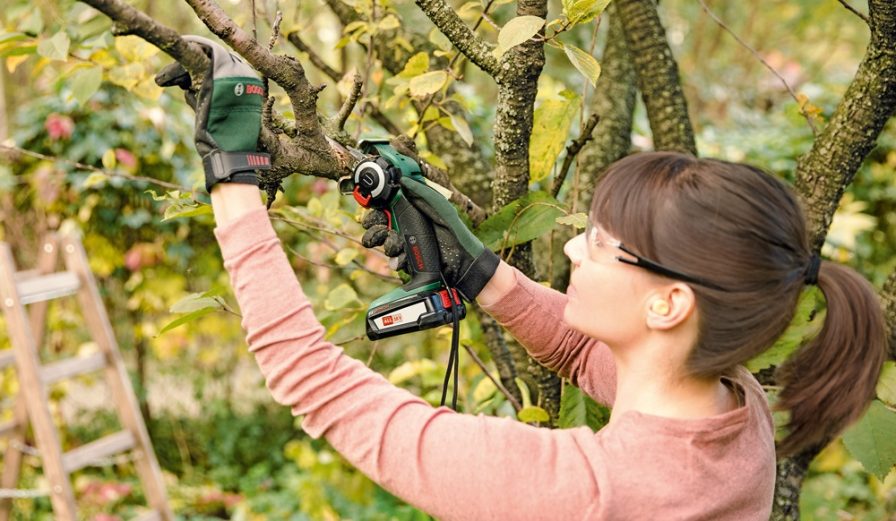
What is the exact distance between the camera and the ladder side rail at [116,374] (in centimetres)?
338

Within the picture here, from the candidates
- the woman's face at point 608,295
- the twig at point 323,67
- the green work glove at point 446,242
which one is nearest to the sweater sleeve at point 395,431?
the woman's face at point 608,295

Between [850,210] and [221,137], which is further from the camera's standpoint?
[850,210]

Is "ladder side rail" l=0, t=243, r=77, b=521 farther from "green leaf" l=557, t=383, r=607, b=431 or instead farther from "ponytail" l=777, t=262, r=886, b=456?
"ponytail" l=777, t=262, r=886, b=456

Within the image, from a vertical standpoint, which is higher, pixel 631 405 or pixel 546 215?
pixel 546 215

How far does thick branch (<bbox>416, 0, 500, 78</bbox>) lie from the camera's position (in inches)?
46.3

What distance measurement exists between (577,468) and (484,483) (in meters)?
0.10

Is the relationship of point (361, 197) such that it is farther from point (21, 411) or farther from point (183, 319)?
point (21, 411)

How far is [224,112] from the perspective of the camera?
838 mm

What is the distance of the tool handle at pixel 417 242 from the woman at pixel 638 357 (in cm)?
4

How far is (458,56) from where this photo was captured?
1465 millimetres

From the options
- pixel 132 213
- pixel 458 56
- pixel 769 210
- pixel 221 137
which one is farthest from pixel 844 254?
pixel 132 213

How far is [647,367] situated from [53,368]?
3.00 m

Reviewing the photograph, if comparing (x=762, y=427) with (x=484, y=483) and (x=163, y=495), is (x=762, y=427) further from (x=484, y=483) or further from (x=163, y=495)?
(x=163, y=495)

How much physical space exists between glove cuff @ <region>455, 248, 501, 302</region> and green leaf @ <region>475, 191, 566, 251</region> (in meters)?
0.12
